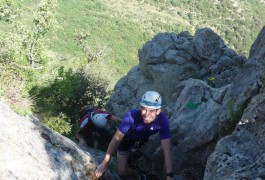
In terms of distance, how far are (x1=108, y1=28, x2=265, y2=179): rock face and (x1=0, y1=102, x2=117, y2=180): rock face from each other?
1946mm

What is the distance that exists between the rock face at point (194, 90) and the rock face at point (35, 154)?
76.6 inches

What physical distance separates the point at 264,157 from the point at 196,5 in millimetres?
161573

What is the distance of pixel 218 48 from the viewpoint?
1487cm

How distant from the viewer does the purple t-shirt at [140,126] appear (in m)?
7.12

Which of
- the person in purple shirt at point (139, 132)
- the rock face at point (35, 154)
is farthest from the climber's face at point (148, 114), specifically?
the rock face at point (35, 154)

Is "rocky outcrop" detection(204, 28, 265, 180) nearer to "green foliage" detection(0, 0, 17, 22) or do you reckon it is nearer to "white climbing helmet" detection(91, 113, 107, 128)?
"white climbing helmet" detection(91, 113, 107, 128)

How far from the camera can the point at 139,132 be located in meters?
7.64

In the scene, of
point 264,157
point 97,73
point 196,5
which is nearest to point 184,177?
point 264,157

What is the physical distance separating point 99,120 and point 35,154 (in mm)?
3791

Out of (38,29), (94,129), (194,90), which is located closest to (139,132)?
(94,129)

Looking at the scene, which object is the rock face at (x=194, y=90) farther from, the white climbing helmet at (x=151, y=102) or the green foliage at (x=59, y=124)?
the green foliage at (x=59, y=124)

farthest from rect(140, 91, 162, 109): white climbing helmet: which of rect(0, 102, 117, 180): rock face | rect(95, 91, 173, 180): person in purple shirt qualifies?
rect(0, 102, 117, 180): rock face

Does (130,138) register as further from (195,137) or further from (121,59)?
(121,59)

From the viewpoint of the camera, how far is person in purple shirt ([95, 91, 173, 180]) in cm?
690
